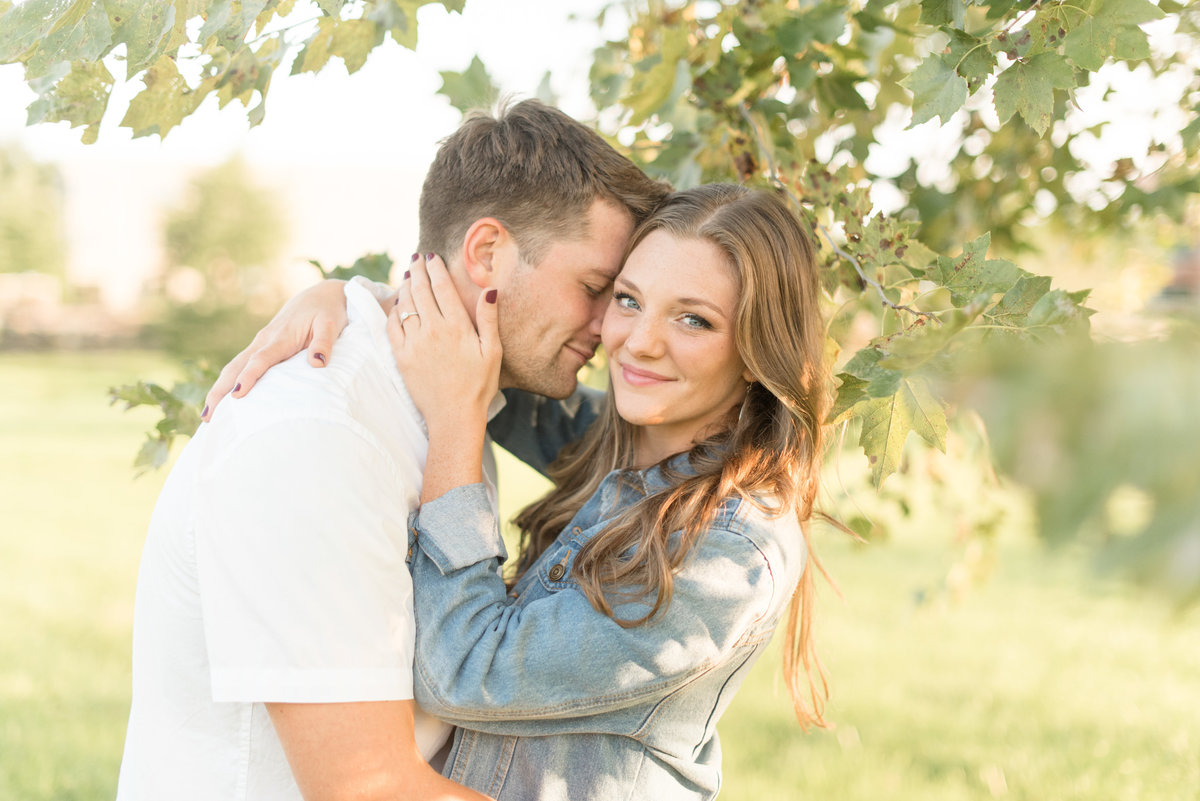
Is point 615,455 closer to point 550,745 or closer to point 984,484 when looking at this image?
point 550,745

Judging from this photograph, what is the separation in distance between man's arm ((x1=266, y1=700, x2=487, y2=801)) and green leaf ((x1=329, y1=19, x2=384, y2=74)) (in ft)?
4.73

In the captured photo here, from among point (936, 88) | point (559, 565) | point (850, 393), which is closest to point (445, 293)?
point (559, 565)

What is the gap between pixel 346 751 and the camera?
5.55ft

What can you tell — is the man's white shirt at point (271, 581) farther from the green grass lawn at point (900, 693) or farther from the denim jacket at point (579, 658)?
the green grass lawn at point (900, 693)

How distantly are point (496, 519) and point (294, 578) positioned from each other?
1.76ft

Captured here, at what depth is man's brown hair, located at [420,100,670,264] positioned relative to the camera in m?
2.47

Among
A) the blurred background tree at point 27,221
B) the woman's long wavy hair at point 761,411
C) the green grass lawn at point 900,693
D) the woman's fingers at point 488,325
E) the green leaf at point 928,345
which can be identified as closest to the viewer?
the green leaf at point 928,345

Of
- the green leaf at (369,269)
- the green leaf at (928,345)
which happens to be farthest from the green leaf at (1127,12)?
the green leaf at (369,269)

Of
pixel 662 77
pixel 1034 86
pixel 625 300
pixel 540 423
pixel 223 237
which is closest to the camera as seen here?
pixel 1034 86

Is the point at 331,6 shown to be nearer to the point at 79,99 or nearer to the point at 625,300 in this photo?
the point at 79,99

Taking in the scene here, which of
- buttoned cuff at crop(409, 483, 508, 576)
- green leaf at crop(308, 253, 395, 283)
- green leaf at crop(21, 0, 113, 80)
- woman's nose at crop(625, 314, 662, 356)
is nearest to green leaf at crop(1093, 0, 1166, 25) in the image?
woman's nose at crop(625, 314, 662, 356)

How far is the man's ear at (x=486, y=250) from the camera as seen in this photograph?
246 cm

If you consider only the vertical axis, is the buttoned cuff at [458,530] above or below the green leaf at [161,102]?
below

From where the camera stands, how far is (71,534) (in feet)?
30.9
